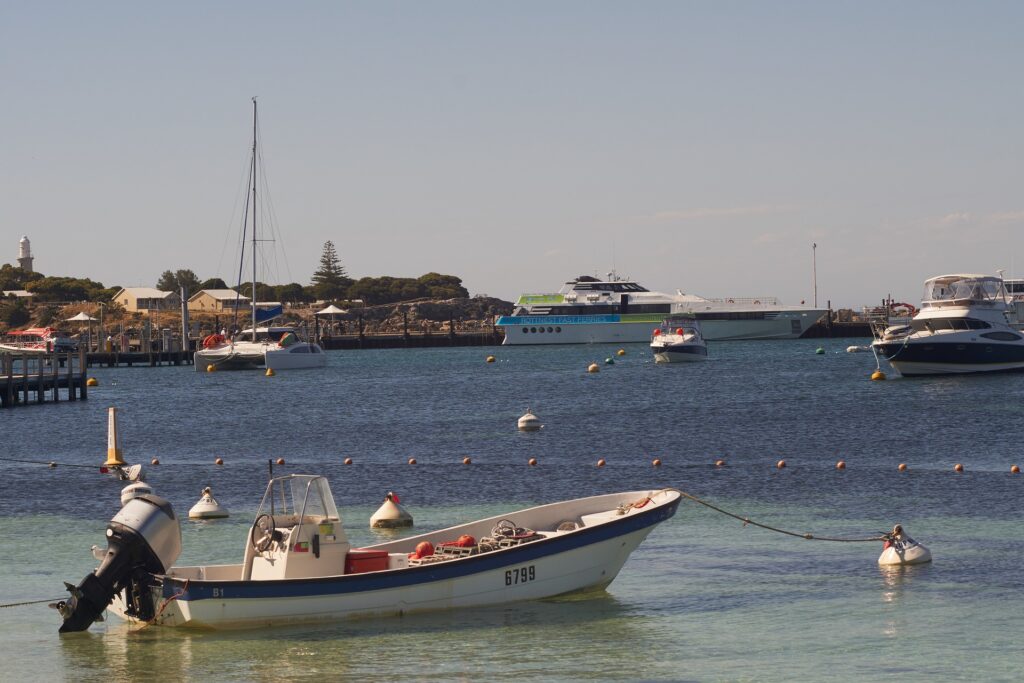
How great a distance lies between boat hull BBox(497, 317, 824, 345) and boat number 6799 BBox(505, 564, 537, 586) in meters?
159

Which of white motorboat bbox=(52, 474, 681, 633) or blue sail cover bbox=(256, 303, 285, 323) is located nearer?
white motorboat bbox=(52, 474, 681, 633)

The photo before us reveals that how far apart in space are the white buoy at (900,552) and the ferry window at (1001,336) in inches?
2367

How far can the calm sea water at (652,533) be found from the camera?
2036cm

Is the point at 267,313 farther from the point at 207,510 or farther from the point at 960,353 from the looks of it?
the point at 207,510

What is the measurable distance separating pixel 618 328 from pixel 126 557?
163000 mm

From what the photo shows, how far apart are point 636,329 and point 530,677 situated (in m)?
164

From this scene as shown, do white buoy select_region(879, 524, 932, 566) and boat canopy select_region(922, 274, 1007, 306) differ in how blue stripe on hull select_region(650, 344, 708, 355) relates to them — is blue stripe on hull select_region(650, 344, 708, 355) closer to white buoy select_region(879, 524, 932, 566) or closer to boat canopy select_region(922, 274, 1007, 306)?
boat canopy select_region(922, 274, 1007, 306)

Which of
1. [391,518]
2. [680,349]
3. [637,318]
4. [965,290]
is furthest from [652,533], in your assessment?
[637,318]

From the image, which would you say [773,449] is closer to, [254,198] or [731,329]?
[254,198]

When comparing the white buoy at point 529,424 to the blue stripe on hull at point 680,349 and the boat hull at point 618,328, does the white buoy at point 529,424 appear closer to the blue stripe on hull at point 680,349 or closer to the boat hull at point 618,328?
the blue stripe on hull at point 680,349

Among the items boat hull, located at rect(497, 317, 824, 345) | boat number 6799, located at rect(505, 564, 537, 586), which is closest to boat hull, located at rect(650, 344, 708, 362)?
boat hull, located at rect(497, 317, 824, 345)

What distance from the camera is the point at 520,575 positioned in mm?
22609

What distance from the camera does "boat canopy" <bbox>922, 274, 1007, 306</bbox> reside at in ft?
267

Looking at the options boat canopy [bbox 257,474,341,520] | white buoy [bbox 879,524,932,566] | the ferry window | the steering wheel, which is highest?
the ferry window
